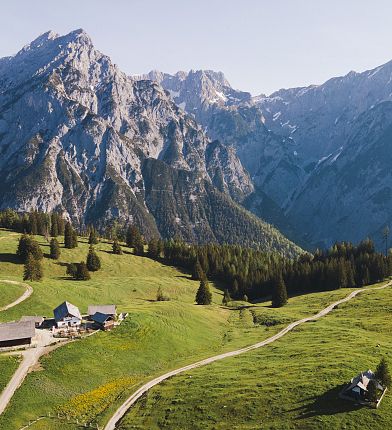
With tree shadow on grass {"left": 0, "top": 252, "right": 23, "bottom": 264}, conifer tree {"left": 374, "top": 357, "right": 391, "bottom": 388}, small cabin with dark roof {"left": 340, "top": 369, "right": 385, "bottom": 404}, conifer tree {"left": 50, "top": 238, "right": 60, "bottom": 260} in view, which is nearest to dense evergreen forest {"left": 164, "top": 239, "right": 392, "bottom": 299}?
conifer tree {"left": 50, "top": 238, "right": 60, "bottom": 260}

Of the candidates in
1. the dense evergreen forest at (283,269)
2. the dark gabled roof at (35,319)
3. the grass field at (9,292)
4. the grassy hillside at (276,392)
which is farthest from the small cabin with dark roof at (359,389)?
the dense evergreen forest at (283,269)

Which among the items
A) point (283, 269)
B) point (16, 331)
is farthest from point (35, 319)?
point (283, 269)

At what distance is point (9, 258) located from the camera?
450 ft

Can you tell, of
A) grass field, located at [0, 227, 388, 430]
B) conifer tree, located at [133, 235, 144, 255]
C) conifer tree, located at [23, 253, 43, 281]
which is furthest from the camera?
conifer tree, located at [133, 235, 144, 255]

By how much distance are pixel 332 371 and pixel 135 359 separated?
1353 inches

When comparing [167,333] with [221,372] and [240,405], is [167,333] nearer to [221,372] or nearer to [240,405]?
[221,372]

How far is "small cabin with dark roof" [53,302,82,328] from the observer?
8675 centimetres

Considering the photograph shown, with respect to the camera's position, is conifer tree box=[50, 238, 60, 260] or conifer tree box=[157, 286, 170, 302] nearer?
conifer tree box=[157, 286, 170, 302]

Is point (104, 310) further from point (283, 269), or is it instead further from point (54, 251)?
point (283, 269)

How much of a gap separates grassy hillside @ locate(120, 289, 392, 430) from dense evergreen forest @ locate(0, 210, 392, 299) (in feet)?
235

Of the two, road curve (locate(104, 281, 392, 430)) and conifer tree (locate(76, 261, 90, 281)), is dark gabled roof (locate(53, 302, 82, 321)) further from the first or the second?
conifer tree (locate(76, 261, 90, 281))

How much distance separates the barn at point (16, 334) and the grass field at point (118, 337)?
6863 mm

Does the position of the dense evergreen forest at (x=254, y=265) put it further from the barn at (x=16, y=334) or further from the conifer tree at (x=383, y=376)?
the conifer tree at (x=383, y=376)

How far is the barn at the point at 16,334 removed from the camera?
74.8 m
